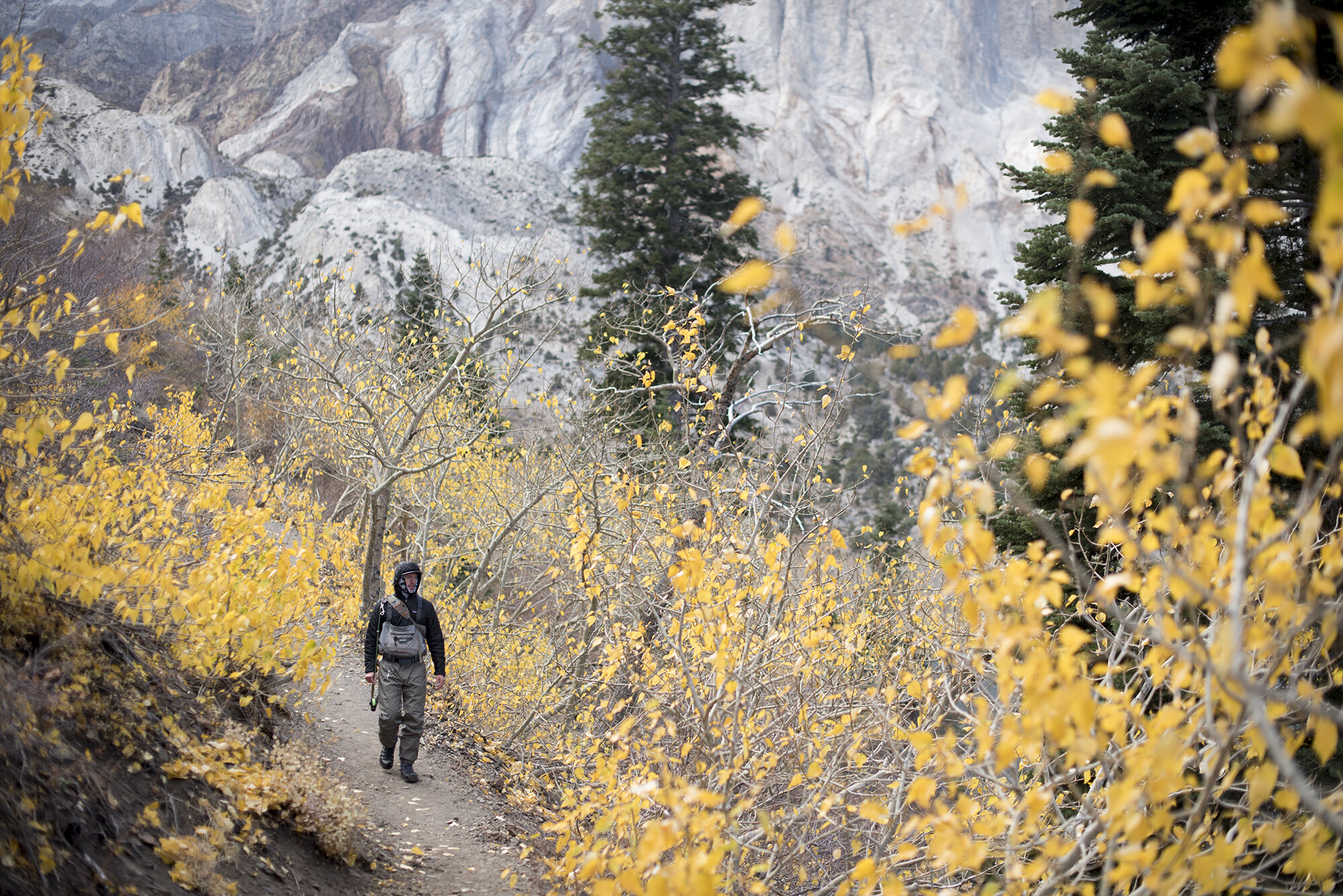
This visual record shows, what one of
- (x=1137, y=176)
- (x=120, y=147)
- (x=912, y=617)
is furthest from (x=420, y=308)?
(x=120, y=147)

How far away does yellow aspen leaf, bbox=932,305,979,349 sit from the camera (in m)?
1.96

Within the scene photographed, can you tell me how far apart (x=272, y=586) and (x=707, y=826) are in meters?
2.92

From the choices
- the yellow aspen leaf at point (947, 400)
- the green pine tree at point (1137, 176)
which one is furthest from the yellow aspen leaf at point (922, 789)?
the green pine tree at point (1137, 176)

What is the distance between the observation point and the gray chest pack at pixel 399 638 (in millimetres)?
6199

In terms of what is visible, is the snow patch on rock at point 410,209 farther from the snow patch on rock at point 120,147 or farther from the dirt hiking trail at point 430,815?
the dirt hiking trail at point 430,815

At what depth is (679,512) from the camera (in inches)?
364

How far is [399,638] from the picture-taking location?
20.4 feet

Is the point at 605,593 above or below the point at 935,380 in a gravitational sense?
below

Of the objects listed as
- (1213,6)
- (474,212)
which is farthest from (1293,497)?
(474,212)

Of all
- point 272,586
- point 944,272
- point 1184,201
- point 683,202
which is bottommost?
point 272,586

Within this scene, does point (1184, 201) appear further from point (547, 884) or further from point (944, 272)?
point (944, 272)

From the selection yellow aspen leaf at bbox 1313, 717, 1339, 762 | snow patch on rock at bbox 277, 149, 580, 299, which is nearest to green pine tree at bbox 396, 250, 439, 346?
yellow aspen leaf at bbox 1313, 717, 1339, 762

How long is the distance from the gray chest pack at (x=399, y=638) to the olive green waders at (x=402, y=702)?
0.29 ft

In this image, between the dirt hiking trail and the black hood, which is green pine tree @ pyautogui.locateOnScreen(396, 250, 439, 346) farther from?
the dirt hiking trail
